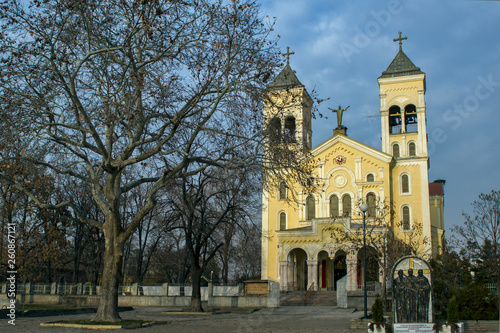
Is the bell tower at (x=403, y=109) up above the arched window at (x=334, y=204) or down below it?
above

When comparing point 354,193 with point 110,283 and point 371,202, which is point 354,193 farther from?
point 110,283

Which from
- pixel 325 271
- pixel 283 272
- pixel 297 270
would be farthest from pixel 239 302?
pixel 325 271

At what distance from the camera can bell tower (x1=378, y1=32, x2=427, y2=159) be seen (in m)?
43.0

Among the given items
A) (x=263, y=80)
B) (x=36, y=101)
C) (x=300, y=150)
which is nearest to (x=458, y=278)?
(x=300, y=150)

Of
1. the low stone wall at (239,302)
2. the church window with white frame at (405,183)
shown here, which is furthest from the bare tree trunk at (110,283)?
the church window with white frame at (405,183)

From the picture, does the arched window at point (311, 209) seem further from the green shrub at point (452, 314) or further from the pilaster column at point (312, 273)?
the green shrub at point (452, 314)

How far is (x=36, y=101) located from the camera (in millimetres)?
16156

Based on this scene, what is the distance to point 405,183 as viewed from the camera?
138 ft

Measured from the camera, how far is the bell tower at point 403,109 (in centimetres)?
4297

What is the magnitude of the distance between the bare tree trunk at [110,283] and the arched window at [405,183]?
2991cm

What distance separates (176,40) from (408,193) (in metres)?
29.8

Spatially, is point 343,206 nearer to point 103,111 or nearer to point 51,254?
point 51,254

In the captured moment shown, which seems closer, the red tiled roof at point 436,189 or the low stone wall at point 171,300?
the low stone wall at point 171,300

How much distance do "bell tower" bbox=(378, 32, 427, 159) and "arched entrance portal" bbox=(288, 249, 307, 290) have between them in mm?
11731
